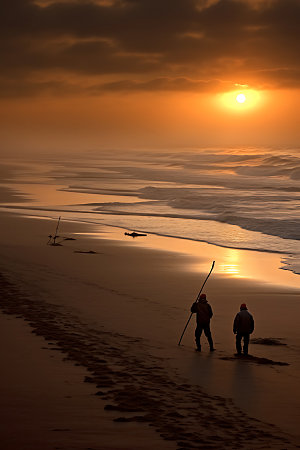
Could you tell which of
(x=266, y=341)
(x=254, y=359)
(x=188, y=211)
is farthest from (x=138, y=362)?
(x=188, y=211)

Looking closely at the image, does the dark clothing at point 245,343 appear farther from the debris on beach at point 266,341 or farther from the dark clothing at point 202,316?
the debris on beach at point 266,341

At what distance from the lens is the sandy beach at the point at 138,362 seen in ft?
37.2

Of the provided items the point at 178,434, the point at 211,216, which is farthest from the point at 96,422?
the point at 211,216

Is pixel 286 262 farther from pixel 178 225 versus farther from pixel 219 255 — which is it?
pixel 178 225

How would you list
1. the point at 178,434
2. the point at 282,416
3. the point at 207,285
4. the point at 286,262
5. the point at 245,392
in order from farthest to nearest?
the point at 286,262 → the point at 207,285 → the point at 245,392 → the point at 282,416 → the point at 178,434

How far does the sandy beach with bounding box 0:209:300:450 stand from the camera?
11.3 m

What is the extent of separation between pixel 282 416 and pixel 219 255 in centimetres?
2024

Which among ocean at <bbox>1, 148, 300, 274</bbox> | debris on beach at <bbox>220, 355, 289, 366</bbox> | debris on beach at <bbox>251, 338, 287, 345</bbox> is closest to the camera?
debris on beach at <bbox>220, 355, 289, 366</bbox>

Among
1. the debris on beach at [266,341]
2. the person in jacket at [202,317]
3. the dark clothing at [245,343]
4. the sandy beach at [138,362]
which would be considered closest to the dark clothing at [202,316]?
the person in jacket at [202,317]

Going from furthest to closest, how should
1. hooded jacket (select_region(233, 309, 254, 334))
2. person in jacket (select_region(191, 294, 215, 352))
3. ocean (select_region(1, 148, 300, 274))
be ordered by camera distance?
ocean (select_region(1, 148, 300, 274)) → person in jacket (select_region(191, 294, 215, 352)) → hooded jacket (select_region(233, 309, 254, 334))

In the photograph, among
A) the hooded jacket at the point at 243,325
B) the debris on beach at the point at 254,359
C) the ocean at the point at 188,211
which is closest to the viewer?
the debris on beach at the point at 254,359

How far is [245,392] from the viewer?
45.2 feet

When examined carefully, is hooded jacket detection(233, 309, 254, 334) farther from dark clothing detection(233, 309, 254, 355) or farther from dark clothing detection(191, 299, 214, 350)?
dark clothing detection(191, 299, 214, 350)

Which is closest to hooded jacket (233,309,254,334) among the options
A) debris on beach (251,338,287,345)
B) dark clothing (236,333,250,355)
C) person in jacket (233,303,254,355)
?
person in jacket (233,303,254,355)
